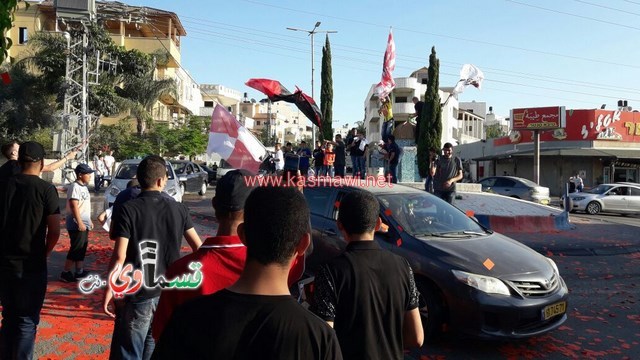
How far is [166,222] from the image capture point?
11.1 feet

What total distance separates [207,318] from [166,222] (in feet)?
6.89

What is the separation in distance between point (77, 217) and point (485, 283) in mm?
4852

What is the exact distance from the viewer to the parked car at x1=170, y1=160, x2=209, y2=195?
841 inches

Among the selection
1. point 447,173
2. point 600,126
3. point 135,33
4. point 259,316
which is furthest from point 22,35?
point 259,316

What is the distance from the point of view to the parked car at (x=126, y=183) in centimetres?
1308

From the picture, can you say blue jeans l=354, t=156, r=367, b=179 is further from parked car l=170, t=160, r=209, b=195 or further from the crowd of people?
the crowd of people

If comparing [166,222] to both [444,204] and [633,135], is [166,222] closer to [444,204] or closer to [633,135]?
[444,204]

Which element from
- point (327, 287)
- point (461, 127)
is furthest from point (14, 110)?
point (461, 127)

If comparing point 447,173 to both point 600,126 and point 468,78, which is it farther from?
point 600,126

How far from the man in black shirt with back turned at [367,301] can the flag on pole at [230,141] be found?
4857 millimetres

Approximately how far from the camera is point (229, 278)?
7.61 ft

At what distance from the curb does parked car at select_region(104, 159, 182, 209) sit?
26.8 ft

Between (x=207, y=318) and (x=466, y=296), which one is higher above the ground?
(x=207, y=318)

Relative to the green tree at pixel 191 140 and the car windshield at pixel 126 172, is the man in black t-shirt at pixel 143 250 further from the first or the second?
the green tree at pixel 191 140
